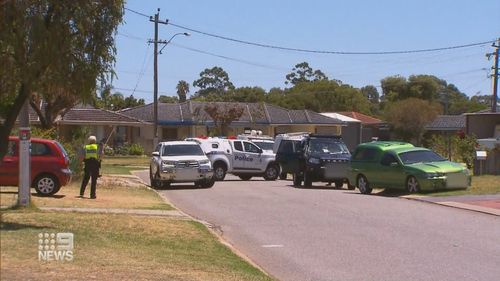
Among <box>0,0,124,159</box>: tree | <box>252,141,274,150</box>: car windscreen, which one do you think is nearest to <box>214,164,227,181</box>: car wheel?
<box>252,141,274,150</box>: car windscreen

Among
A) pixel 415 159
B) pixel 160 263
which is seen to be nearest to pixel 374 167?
pixel 415 159

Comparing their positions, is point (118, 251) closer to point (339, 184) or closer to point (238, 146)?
point (339, 184)

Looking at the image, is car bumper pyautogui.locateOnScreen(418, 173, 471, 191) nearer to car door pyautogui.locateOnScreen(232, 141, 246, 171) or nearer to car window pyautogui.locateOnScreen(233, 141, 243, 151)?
car door pyautogui.locateOnScreen(232, 141, 246, 171)

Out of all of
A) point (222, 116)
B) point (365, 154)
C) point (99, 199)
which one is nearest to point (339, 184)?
point (365, 154)

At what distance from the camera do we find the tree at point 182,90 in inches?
3743

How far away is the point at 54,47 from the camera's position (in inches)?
411

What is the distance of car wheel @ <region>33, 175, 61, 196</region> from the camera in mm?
18706

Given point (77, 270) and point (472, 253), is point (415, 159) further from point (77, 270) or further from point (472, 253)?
point (77, 270)

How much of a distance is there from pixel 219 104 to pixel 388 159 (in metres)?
44.7

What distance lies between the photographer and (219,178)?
31.8m

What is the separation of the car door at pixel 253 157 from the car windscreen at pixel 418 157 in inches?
400

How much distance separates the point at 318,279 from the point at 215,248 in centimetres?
225

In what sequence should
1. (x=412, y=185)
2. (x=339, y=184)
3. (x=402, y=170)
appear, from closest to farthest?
(x=412, y=185) < (x=402, y=170) < (x=339, y=184)

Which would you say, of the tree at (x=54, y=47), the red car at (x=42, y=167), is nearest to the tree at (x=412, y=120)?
the red car at (x=42, y=167)
